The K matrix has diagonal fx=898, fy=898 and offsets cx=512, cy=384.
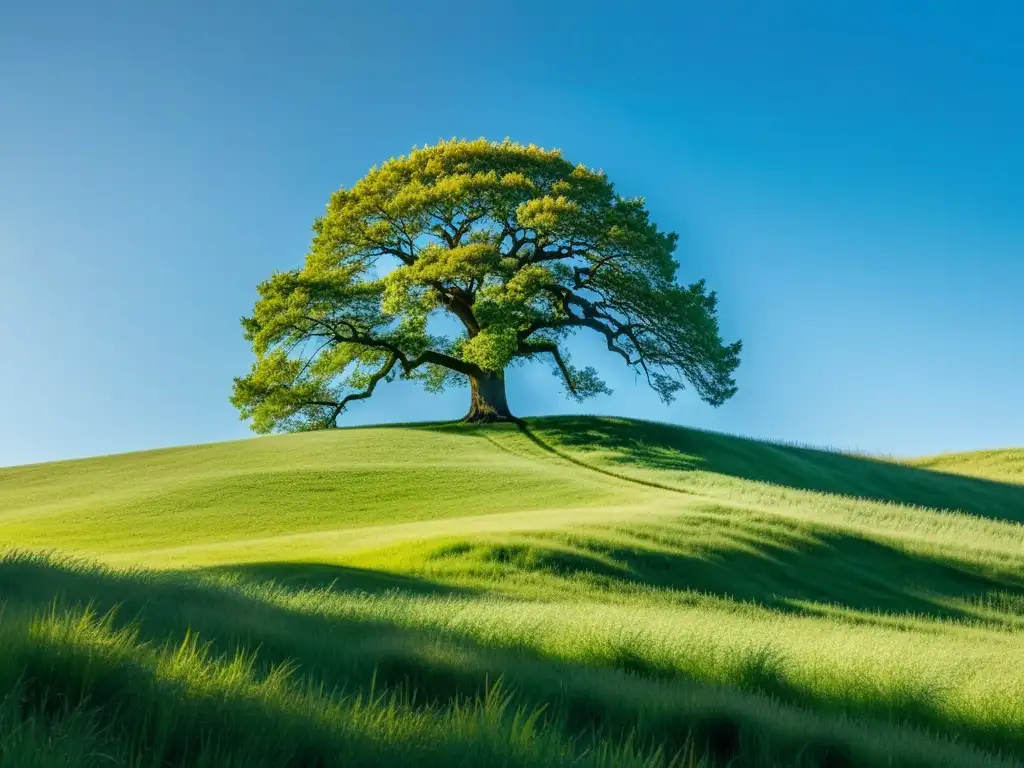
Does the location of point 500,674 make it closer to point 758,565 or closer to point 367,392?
point 758,565

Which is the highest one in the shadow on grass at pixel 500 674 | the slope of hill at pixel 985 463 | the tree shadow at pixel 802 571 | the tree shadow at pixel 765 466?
the slope of hill at pixel 985 463

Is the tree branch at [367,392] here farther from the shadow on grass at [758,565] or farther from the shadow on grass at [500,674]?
the shadow on grass at [500,674]

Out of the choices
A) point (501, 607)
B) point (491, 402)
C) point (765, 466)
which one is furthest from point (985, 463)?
point (501, 607)

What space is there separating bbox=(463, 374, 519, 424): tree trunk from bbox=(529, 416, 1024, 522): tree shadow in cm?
188

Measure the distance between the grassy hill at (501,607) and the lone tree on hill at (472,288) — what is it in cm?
374

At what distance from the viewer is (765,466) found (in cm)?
4125

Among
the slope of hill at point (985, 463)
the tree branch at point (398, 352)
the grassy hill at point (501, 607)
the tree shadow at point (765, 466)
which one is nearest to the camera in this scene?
the grassy hill at point (501, 607)

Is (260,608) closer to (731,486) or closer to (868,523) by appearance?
(868,523)

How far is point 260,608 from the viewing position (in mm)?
8305

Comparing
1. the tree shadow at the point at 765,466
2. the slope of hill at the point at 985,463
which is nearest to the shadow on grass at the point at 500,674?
the tree shadow at the point at 765,466

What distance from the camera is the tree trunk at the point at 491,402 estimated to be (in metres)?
43.3

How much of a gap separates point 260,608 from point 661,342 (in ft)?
117

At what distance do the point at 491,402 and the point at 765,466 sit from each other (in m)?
13.2

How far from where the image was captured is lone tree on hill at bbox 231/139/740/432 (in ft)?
134
